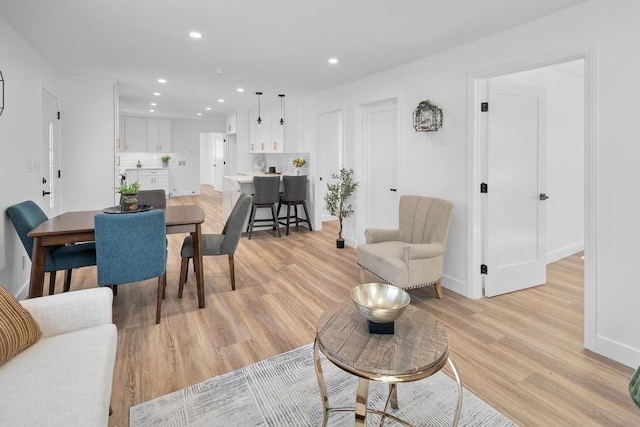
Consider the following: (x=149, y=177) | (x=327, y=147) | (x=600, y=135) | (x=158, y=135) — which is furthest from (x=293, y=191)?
(x=158, y=135)

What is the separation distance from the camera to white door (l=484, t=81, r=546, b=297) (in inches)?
129

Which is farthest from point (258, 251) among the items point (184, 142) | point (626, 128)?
point (184, 142)

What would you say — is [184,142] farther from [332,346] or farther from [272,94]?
[332,346]

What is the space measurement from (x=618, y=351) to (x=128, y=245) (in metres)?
3.44

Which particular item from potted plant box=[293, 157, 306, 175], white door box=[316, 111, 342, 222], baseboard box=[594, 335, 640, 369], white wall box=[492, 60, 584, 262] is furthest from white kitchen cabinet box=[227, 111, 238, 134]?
baseboard box=[594, 335, 640, 369]

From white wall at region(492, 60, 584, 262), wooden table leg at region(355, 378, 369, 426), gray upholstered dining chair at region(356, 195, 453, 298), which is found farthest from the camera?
white wall at region(492, 60, 584, 262)

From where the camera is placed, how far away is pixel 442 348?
141 centimetres

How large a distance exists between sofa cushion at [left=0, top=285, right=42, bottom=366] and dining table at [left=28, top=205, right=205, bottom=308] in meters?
1.19

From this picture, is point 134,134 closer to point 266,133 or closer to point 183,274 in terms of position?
point 266,133

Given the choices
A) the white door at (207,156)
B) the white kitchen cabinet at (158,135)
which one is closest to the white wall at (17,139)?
the white kitchen cabinet at (158,135)

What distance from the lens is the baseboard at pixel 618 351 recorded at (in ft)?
7.24

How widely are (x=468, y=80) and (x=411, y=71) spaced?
847 mm

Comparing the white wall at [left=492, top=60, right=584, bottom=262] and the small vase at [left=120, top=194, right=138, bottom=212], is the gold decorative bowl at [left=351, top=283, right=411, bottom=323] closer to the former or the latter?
the small vase at [left=120, top=194, right=138, bottom=212]

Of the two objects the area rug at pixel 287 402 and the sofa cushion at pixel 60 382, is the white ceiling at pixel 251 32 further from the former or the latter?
the area rug at pixel 287 402
